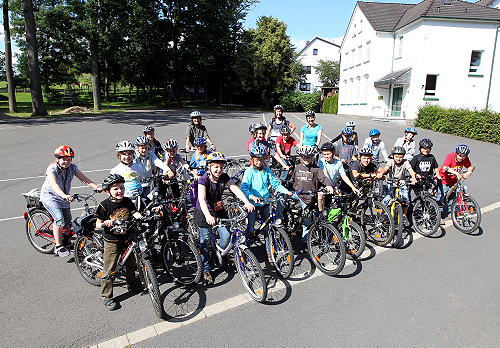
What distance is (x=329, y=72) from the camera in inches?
2269

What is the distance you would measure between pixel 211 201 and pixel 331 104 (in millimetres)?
45063

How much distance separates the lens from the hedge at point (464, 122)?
62.4 feet

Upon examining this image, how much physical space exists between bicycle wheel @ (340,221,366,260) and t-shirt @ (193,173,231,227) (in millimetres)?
2069

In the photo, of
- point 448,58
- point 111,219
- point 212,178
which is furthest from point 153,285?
point 448,58

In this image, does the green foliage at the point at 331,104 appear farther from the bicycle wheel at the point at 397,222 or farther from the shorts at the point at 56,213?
the shorts at the point at 56,213

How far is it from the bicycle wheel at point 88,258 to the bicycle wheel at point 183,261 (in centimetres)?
88

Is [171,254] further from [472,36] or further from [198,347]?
[472,36]

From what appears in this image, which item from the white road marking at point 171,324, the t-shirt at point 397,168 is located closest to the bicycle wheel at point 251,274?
the white road marking at point 171,324

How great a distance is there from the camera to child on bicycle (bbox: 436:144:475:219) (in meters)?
6.75

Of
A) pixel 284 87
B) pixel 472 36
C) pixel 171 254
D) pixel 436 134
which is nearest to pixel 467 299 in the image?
pixel 171 254

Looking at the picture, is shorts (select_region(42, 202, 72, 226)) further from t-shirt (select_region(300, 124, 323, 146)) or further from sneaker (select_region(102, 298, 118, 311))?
t-shirt (select_region(300, 124, 323, 146))

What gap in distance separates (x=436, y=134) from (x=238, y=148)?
1409 centimetres

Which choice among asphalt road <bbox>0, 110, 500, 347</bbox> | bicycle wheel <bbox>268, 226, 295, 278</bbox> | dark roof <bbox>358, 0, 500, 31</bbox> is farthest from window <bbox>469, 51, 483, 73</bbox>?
bicycle wheel <bbox>268, 226, 295, 278</bbox>

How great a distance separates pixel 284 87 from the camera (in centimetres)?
5200
